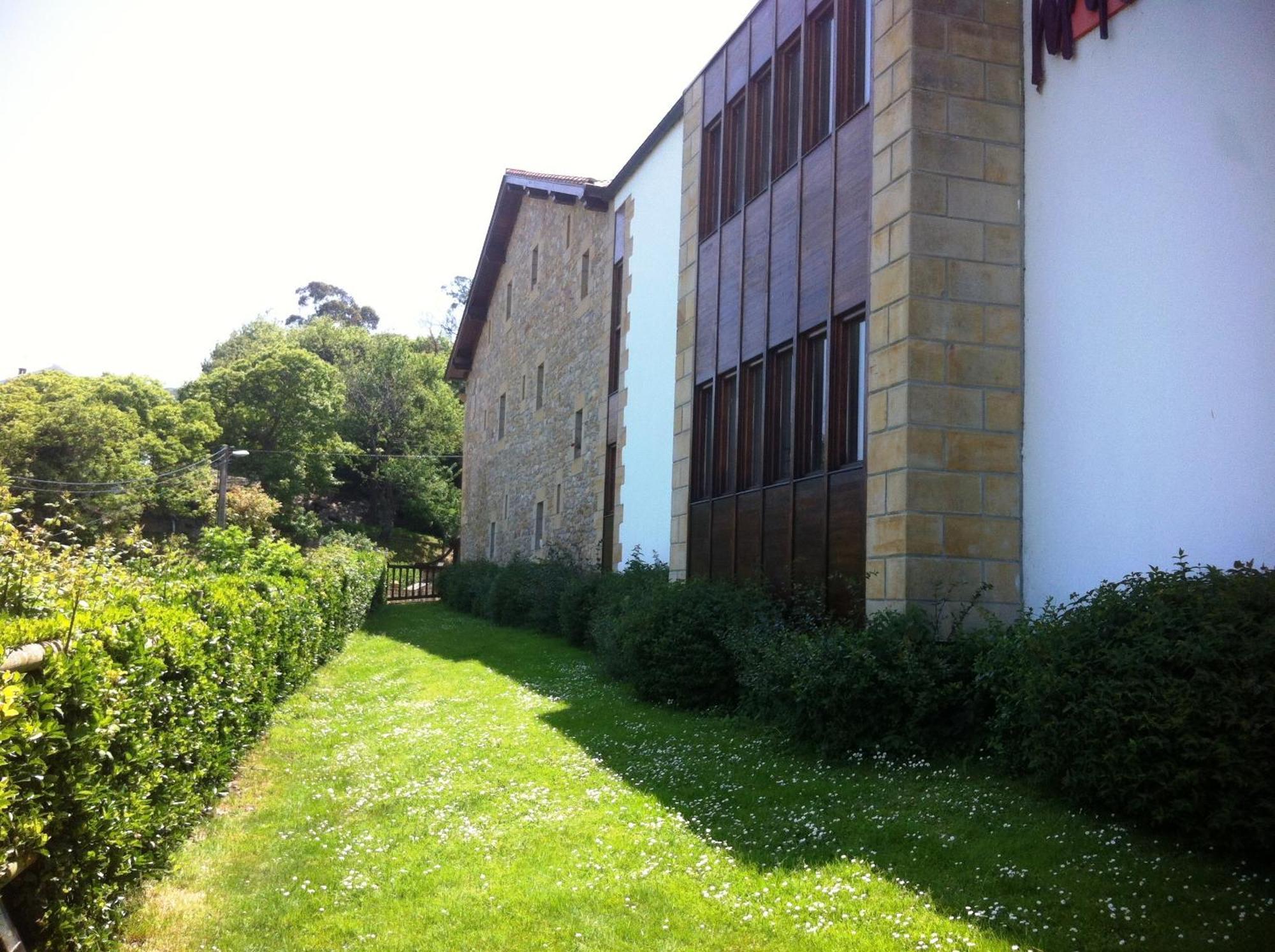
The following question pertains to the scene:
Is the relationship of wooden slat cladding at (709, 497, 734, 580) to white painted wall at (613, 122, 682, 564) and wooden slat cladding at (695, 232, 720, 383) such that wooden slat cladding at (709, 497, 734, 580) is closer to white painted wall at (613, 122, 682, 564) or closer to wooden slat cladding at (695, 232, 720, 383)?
wooden slat cladding at (695, 232, 720, 383)

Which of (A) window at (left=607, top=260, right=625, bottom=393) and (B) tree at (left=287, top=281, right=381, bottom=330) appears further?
(B) tree at (left=287, top=281, right=381, bottom=330)

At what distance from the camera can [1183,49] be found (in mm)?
7062

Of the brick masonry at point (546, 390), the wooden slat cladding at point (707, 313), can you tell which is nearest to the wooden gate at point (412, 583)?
the brick masonry at point (546, 390)

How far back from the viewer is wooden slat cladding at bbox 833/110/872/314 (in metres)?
9.18

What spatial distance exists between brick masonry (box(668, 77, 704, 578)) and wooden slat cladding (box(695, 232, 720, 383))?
0.12 meters

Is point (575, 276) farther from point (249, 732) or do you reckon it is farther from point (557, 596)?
point (249, 732)

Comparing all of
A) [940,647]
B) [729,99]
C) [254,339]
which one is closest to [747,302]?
[729,99]

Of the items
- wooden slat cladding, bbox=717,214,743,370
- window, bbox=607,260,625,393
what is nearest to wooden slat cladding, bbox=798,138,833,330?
wooden slat cladding, bbox=717,214,743,370

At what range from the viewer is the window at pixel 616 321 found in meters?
18.7

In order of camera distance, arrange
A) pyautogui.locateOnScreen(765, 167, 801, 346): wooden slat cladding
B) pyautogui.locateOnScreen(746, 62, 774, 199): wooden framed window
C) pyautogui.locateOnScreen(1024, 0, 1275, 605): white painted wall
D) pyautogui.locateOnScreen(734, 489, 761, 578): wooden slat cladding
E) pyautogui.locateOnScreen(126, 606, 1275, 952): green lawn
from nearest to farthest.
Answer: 1. pyautogui.locateOnScreen(126, 606, 1275, 952): green lawn
2. pyautogui.locateOnScreen(1024, 0, 1275, 605): white painted wall
3. pyautogui.locateOnScreen(765, 167, 801, 346): wooden slat cladding
4. pyautogui.locateOnScreen(734, 489, 761, 578): wooden slat cladding
5. pyautogui.locateOnScreen(746, 62, 774, 199): wooden framed window

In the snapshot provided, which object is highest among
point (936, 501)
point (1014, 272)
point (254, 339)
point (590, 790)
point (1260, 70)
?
point (254, 339)

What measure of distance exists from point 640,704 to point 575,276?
43.0 ft

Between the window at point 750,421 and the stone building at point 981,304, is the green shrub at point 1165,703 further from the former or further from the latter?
the window at point 750,421

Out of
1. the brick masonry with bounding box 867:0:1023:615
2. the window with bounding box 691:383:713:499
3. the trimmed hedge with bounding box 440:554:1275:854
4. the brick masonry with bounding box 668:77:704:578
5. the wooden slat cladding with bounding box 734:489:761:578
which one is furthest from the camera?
the brick masonry with bounding box 668:77:704:578
